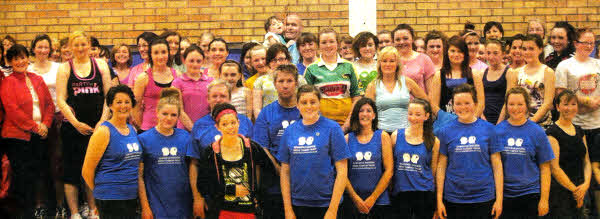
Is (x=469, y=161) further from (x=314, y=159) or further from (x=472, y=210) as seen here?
(x=314, y=159)

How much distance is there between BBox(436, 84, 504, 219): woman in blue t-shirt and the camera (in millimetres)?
4508

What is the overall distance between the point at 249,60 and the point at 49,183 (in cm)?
211

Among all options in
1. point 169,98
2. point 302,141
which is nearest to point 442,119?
point 302,141

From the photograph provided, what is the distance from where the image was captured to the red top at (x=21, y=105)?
17.3 ft

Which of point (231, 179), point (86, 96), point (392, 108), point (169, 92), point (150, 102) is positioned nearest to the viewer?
point (231, 179)

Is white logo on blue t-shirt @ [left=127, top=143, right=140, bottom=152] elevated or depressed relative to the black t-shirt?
elevated

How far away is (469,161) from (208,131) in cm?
185

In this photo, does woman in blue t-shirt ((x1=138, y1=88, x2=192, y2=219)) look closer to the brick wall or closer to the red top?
the red top

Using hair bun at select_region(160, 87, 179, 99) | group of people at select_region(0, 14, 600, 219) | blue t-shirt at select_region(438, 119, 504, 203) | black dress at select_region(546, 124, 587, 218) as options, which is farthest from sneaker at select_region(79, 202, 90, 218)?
black dress at select_region(546, 124, 587, 218)

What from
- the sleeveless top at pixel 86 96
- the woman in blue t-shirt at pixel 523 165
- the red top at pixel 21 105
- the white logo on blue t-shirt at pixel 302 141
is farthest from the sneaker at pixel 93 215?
the woman in blue t-shirt at pixel 523 165

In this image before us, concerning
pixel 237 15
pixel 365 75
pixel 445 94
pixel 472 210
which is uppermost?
pixel 237 15

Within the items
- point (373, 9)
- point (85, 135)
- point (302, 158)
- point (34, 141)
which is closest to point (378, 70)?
point (302, 158)

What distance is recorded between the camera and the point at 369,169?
179 inches

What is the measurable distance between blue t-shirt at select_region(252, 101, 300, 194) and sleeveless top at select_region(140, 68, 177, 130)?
3.04 ft
